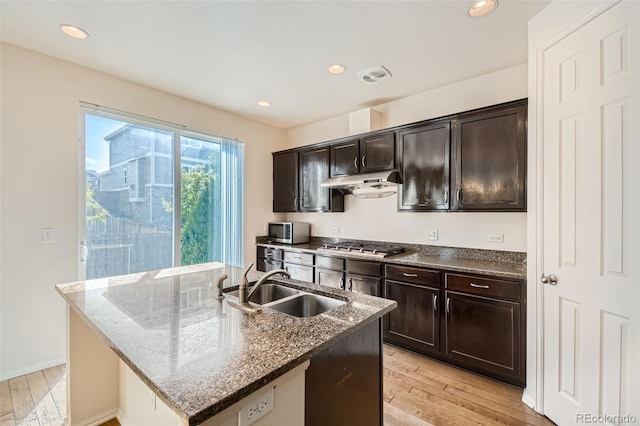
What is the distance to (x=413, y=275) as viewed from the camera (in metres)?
2.76

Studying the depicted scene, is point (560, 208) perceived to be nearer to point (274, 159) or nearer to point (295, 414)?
point (295, 414)

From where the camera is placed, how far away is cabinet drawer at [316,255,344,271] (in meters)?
3.31

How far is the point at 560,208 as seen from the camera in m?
1.85

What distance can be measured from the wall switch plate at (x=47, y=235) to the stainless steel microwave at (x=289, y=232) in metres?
2.53

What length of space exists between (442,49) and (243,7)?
1653mm

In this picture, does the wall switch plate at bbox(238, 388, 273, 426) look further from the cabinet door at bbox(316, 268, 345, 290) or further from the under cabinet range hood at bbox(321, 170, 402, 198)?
the under cabinet range hood at bbox(321, 170, 402, 198)

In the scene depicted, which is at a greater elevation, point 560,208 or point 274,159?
point 274,159

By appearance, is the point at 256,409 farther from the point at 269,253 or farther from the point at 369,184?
the point at 269,253

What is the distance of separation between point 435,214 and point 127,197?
3.43 metres

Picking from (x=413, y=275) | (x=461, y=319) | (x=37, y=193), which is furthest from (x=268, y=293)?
(x=37, y=193)

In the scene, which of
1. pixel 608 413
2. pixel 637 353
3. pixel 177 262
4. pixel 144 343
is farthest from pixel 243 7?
pixel 608 413

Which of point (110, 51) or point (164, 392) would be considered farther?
point (110, 51)

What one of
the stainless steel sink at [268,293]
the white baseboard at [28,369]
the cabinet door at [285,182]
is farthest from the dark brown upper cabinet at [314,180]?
the white baseboard at [28,369]

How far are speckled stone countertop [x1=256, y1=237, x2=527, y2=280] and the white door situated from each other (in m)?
0.44
